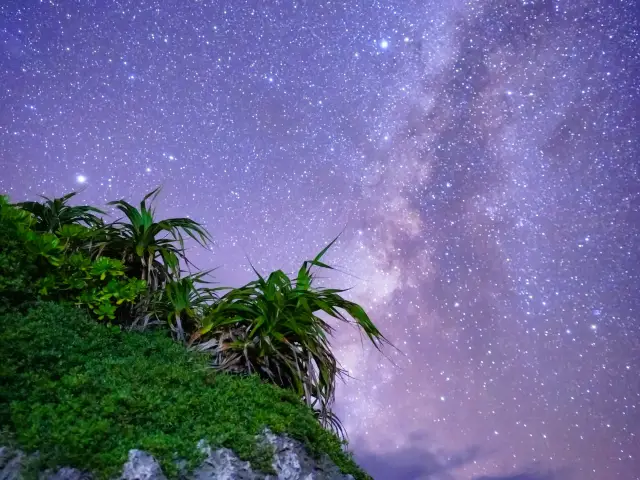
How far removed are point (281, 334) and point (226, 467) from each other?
175 cm

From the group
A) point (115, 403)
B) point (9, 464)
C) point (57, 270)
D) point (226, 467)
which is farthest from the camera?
point (57, 270)

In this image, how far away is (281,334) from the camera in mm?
4648

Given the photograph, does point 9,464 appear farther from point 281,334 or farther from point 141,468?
point 281,334

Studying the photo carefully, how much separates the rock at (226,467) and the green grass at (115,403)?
4 cm

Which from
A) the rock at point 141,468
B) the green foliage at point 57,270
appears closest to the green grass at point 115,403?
the rock at point 141,468

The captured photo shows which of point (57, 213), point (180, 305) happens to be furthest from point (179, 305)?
point (57, 213)

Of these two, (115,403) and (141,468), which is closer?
(141,468)

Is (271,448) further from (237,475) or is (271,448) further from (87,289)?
(87,289)

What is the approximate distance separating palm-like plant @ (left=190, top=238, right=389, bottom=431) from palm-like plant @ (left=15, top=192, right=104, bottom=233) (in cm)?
158

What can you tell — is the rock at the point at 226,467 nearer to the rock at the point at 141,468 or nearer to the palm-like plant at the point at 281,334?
the rock at the point at 141,468

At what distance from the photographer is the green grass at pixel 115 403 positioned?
279 centimetres

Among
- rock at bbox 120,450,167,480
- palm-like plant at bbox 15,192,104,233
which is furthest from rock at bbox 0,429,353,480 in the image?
palm-like plant at bbox 15,192,104,233

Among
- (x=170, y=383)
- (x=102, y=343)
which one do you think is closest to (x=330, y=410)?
(x=170, y=383)

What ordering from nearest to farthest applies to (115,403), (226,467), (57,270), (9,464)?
(9,464)
(226,467)
(115,403)
(57,270)
